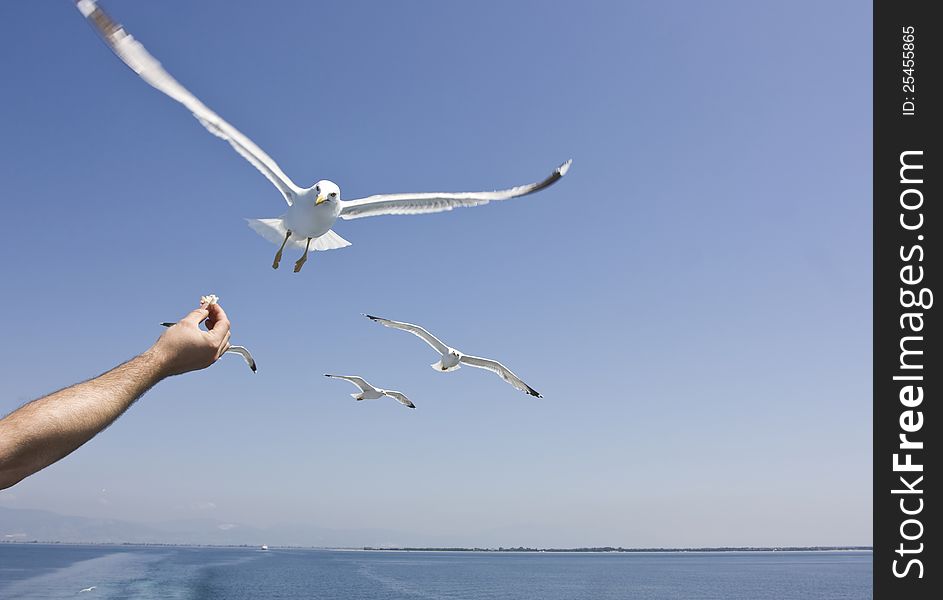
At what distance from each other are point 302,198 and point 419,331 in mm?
6944

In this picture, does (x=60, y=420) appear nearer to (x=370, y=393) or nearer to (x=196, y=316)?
(x=196, y=316)

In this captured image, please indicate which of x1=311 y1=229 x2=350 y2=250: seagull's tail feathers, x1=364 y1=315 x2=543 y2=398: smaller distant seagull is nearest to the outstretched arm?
x1=311 y1=229 x2=350 y2=250: seagull's tail feathers

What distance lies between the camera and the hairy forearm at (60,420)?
1.62 meters

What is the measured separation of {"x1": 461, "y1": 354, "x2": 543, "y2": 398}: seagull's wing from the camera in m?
18.0

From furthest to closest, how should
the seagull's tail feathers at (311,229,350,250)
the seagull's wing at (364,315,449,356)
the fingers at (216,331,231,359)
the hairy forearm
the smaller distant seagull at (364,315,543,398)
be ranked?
the smaller distant seagull at (364,315,543,398), the seagull's wing at (364,315,449,356), the seagull's tail feathers at (311,229,350,250), the fingers at (216,331,231,359), the hairy forearm

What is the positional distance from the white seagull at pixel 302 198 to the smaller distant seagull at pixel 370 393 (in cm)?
850

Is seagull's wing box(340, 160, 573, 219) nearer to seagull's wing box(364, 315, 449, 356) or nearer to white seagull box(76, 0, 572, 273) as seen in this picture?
white seagull box(76, 0, 572, 273)

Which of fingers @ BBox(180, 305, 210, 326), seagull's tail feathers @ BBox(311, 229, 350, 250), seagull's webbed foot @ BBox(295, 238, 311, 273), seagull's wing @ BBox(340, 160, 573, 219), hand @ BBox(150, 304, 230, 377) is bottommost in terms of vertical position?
hand @ BBox(150, 304, 230, 377)

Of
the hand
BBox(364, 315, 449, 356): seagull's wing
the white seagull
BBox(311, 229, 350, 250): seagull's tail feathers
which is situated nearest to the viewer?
the hand

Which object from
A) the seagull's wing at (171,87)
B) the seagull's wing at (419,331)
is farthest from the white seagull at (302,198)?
the seagull's wing at (419,331)

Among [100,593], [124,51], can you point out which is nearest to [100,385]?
[124,51]

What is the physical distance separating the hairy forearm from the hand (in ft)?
0.35

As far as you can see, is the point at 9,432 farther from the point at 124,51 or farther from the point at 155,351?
the point at 124,51

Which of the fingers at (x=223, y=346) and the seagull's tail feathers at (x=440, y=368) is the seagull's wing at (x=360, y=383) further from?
→ the fingers at (x=223, y=346)
